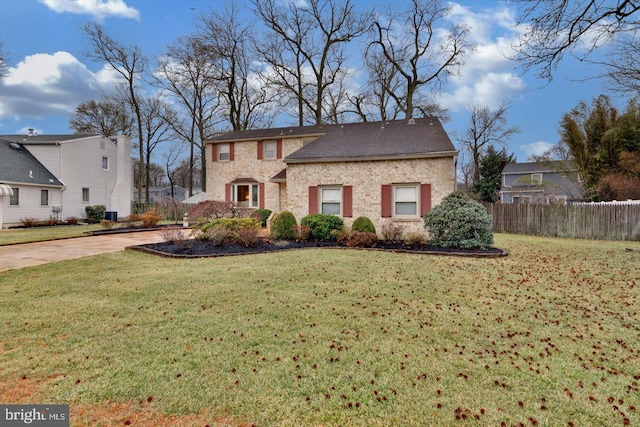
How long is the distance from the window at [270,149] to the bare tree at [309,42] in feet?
20.9

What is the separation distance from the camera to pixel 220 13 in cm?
2508

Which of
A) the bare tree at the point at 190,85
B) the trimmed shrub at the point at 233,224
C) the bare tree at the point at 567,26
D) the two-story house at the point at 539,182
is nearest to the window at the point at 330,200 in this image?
the trimmed shrub at the point at 233,224

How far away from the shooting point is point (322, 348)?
3592 millimetres

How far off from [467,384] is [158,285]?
217 inches

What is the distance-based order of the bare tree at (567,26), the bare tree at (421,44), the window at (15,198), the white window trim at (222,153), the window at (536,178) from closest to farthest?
the bare tree at (567,26) → the window at (15,198) → the white window trim at (222,153) → the bare tree at (421,44) → the window at (536,178)

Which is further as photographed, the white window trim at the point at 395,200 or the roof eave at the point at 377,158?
the white window trim at the point at 395,200

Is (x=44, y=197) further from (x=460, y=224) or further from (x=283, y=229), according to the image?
(x=460, y=224)

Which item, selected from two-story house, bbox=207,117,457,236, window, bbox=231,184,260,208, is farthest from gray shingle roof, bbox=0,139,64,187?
Result: two-story house, bbox=207,117,457,236

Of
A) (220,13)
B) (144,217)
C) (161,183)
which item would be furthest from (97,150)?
(161,183)

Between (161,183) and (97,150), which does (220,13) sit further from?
(161,183)

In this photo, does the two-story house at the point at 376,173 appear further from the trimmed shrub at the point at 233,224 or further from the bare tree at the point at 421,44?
the bare tree at the point at 421,44

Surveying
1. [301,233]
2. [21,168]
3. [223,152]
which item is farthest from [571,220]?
[21,168]

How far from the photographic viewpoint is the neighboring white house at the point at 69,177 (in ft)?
60.3

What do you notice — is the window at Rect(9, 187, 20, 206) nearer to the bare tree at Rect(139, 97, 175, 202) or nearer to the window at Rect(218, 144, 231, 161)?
the bare tree at Rect(139, 97, 175, 202)
